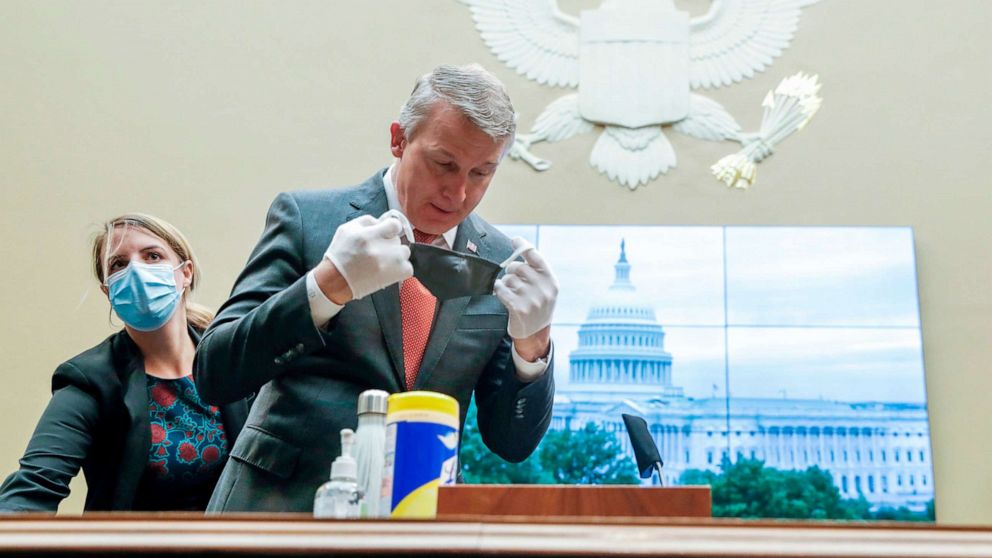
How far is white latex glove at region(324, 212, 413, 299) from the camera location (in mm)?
1447

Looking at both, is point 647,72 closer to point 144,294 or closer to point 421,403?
point 144,294

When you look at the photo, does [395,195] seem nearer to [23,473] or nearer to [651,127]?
[23,473]

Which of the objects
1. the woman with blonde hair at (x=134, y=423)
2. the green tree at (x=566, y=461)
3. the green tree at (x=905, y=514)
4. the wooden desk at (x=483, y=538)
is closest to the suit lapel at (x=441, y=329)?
the woman with blonde hair at (x=134, y=423)

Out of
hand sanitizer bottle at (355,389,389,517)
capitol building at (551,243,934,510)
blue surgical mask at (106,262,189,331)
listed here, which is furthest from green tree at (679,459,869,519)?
hand sanitizer bottle at (355,389,389,517)

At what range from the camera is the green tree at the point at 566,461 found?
3.81 meters

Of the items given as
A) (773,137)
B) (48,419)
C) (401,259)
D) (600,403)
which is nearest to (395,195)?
(401,259)

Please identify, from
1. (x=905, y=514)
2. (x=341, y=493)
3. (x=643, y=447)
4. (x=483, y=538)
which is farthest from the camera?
(x=905, y=514)

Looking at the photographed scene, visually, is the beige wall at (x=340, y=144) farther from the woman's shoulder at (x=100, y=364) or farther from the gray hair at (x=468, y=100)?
the gray hair at (x=468, y=100)

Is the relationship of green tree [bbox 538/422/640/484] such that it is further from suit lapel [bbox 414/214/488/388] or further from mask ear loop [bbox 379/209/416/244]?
mask ear loop [bbox 379/209/416/244]

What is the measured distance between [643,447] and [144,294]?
1287 millimetres

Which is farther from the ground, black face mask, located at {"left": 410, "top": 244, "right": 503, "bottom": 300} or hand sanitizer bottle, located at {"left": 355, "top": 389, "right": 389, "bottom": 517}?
black face mask, located at {"left": 410, "top": 244, "right": 503, "bottom": 300}

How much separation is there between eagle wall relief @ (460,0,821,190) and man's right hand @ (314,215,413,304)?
2520mm

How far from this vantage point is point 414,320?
1656mm

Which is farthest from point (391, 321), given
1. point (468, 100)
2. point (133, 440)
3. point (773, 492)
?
point (773, 492)
